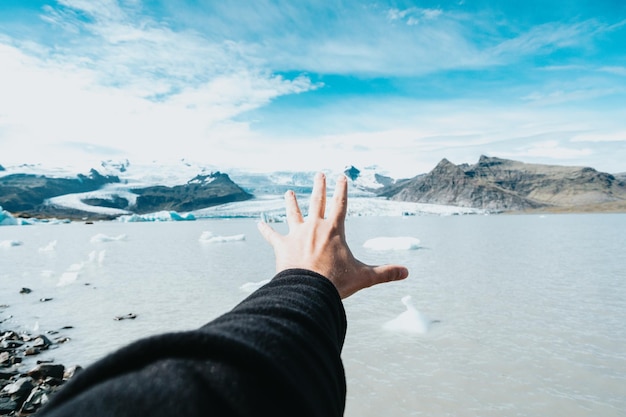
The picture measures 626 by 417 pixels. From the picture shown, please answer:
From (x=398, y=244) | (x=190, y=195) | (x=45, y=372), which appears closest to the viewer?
(x=45, y=372)

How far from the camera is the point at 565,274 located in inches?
571

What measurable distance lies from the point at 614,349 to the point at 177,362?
8463mm

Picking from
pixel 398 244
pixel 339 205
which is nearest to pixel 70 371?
pixel 339 205

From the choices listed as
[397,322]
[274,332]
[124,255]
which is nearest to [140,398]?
[274,332]

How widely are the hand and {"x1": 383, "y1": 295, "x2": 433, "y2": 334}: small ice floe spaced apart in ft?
21.0

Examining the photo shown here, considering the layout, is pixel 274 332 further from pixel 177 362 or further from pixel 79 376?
pixel 79 376

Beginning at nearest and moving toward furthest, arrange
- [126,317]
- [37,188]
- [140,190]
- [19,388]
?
1. [19,388]
2. [126,317]
3. [140,190]
4. [37,188]

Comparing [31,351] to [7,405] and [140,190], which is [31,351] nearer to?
[7,405]

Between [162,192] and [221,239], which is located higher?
[162,192]

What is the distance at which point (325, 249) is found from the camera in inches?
70.9

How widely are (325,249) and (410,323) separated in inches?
272

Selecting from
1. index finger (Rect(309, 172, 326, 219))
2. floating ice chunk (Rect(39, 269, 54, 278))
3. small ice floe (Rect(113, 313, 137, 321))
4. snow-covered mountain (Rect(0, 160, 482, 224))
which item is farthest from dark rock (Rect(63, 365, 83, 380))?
snow-covered mountain (Rect(0, 160, 482, 224))

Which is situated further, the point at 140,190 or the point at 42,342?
the point at 140,190

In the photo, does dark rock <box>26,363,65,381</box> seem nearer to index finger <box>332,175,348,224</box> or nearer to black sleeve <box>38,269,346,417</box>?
index finger <box>332,175,348,224</box>
